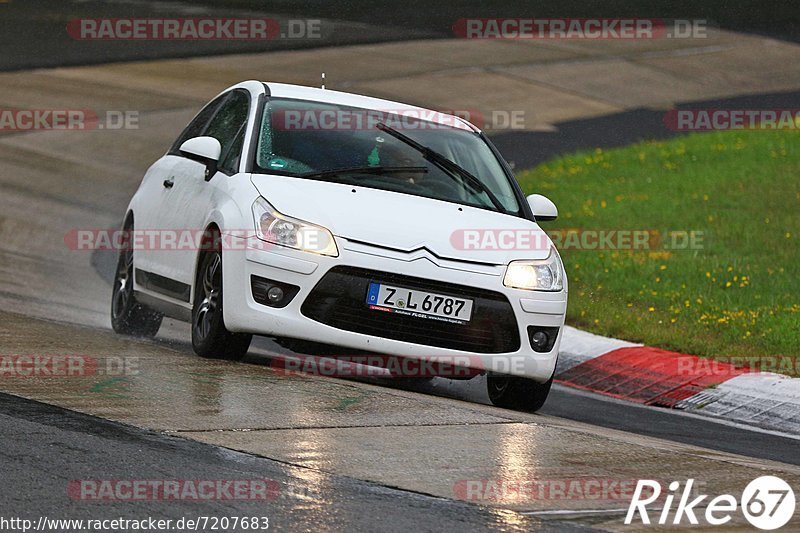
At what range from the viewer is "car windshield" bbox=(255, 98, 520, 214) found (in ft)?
29.7

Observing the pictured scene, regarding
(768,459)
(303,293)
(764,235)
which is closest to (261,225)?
(303,293)

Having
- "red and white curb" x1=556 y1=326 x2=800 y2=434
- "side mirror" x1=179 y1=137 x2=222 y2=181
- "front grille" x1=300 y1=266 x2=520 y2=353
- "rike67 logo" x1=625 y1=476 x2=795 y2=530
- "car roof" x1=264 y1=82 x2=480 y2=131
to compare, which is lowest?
"red and white curb" x1=556 y1=326 x2=800 y2=434

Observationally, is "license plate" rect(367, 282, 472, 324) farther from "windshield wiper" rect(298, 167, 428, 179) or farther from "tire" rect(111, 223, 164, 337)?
"tire" rect(111, 223, 164, 337)

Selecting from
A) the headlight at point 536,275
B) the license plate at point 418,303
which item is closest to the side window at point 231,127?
the license plate at point 418,303

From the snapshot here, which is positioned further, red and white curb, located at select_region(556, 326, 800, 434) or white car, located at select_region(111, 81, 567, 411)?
red and white curb, located at select_region(556, 326, 800, 434)

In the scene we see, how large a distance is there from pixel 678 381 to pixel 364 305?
2862 millimetres

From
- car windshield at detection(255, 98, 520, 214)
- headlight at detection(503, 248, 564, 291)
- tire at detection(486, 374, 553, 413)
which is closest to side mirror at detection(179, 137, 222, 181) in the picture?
car windshield at detection(255, 98, 520, 214)

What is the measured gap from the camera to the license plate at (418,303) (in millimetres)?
8266

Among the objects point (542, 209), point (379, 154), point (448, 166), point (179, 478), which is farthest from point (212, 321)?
point (179, 478)

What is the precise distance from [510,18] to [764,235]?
1772 cm

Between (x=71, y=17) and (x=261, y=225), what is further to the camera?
(x=71, y=17)

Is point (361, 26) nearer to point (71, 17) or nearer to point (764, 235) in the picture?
point (71, 17)

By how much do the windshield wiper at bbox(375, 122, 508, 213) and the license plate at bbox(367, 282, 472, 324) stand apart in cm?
107

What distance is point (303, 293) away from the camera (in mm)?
8281
